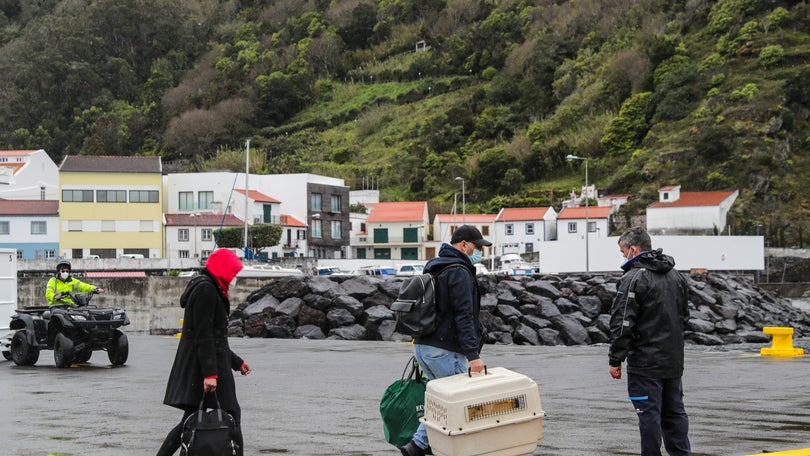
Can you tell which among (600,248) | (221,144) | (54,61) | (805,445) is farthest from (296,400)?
(54,61)

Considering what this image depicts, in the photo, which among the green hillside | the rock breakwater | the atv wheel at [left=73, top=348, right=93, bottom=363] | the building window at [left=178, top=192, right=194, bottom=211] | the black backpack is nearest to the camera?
the black backpack

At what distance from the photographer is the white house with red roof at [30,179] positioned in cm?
9156

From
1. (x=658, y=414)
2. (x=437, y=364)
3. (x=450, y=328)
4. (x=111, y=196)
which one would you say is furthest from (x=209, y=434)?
(x=111, y=196)

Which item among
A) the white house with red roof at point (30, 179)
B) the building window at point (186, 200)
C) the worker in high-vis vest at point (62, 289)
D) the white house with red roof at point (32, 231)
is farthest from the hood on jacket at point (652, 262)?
the white house with red roof at point (30, 179)

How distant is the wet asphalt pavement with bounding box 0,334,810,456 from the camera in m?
9.44

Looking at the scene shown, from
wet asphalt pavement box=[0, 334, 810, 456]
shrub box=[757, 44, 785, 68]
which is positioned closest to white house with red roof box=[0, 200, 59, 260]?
wet asphalt pavement box=[0, 334, 810, 456]

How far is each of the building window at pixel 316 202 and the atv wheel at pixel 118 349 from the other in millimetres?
62762

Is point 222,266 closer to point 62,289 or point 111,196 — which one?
point 62,289

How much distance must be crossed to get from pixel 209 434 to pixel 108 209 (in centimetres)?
6818

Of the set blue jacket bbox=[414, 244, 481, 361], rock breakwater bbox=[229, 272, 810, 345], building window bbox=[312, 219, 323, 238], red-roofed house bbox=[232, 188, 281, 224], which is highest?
red-roofed house bbox=[232, 188, 281, 224]

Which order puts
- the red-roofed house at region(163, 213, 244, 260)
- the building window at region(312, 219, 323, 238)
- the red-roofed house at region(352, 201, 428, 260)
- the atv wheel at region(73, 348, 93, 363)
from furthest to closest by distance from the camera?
the red-roofed house at region(352, 201, 428, 260) → the building window at region(312, 219, 323, 238) → the red-roofed house at region(163, 213, 244, 260) → the atv wheel at region(73, 348, 93, 363)

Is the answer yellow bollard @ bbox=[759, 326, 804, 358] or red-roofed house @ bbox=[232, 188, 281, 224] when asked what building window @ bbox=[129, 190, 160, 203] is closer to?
red-roofed house @ bbox=[232, 188, 281, 224]

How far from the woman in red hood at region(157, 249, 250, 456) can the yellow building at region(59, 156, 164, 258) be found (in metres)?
66.5

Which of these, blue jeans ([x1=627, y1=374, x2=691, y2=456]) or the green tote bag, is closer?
blue jeans ([x1=627, y1=374, x2=691, y2=456])
